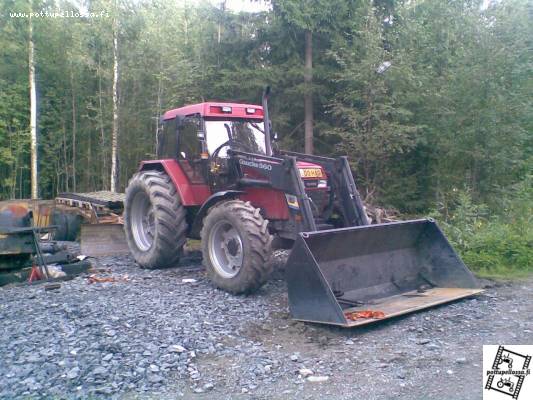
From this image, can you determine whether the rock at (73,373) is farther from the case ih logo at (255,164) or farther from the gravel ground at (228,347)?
the case ih logo at (255,164)

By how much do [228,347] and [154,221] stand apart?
4.13m

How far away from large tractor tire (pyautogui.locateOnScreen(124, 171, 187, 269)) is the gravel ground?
1423 mm

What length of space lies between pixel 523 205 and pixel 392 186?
3.85 m

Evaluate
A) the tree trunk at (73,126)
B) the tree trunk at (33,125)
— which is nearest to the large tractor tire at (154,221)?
the tree trunk at (33,125)

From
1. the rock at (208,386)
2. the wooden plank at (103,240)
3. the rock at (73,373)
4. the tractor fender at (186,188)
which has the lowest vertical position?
the rock at (208,386)

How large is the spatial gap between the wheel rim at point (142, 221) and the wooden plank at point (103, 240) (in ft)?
3.77

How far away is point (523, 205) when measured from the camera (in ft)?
37.4

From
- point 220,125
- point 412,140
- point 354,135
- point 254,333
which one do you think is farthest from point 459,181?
point 254,333

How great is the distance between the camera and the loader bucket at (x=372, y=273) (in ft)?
20.0

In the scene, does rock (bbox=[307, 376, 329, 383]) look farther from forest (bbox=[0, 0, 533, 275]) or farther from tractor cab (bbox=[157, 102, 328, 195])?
forest (bbox=[0, 0, 533, 275])

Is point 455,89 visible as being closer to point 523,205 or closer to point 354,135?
point 354,135

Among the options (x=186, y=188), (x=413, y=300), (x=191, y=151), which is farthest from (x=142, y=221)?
(x=413, y=300)

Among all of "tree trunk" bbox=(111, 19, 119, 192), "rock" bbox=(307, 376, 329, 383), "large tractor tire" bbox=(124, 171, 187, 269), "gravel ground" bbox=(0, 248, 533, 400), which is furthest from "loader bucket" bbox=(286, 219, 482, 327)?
"tree trunk" bbox=(111, 19, 119, 192)

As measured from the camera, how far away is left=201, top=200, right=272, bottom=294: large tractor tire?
721 cm
